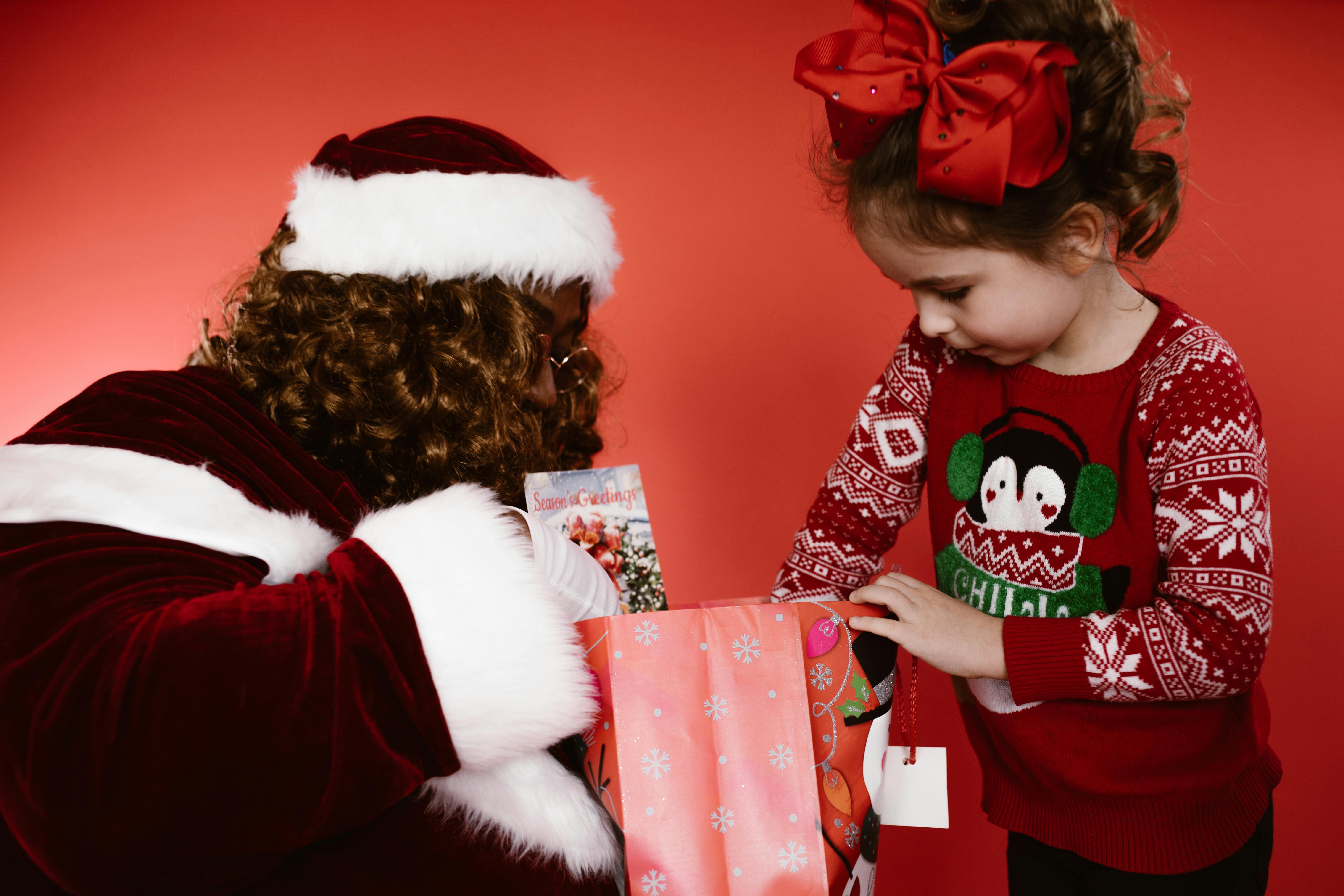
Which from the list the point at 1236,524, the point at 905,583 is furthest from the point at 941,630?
the point at 1236,524

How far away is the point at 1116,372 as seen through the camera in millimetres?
898

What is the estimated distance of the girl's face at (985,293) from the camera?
855 millimetres

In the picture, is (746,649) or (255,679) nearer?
(255,679)

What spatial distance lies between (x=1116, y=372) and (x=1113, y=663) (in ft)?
0.92

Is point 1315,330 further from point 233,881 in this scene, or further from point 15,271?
point 15,271

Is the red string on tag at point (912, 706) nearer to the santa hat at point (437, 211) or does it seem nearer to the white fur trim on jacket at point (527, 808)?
the white fur trim on jacket at point (527, 808)

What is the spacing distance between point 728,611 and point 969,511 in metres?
0.31

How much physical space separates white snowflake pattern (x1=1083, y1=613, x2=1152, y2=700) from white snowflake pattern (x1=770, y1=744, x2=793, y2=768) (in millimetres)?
278

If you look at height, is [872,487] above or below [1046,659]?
above

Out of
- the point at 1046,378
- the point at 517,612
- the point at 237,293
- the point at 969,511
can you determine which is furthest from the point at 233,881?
the point at 1046,378

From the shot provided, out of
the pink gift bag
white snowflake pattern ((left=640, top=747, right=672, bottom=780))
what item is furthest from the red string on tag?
white snowflake pattern ((left=640, top=747, right=672, bottom=780))

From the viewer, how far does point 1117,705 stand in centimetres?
89

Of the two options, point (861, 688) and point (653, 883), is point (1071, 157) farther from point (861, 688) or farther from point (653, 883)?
point (653, 883)

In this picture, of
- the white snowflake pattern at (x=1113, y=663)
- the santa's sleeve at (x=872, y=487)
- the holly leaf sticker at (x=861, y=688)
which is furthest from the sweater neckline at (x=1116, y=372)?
the holly leaf sticker at (x=861, y=688)
